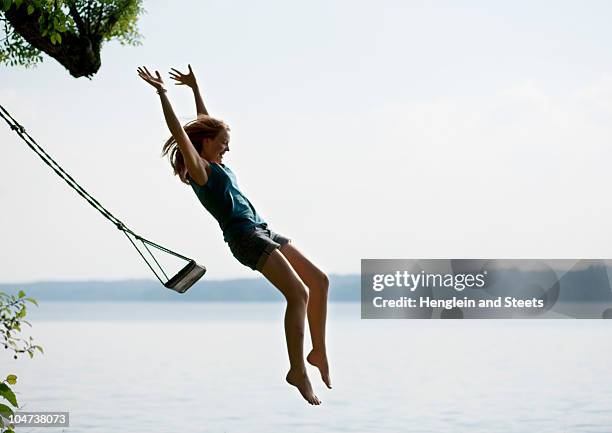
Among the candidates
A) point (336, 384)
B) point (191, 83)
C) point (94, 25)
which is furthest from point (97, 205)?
point (336, 384)

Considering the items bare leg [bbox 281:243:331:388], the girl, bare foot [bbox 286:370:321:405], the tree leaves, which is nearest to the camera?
the girl

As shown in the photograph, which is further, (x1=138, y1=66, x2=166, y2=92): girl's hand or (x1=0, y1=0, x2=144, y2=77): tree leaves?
(x1=0, y1=0, x2=144, y2=77): tree leaves

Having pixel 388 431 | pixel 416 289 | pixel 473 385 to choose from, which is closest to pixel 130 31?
pixel 388 431

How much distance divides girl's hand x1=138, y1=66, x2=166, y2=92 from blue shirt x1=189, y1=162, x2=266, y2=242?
0.41 metres

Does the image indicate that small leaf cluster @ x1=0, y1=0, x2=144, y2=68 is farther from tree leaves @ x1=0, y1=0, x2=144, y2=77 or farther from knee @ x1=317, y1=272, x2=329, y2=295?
knee @ x1=317, y1=272, x2=329, y2=295

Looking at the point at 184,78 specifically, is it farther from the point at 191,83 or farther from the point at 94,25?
the point at 94,25

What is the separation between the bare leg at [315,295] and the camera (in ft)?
14.4

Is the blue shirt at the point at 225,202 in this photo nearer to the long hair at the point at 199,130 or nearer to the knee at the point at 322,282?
the long hair at the point at 199,130

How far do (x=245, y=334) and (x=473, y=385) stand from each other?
1325 cm

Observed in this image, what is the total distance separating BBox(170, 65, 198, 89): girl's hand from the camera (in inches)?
179

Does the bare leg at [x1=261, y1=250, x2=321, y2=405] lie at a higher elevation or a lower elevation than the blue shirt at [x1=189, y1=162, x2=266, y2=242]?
lower

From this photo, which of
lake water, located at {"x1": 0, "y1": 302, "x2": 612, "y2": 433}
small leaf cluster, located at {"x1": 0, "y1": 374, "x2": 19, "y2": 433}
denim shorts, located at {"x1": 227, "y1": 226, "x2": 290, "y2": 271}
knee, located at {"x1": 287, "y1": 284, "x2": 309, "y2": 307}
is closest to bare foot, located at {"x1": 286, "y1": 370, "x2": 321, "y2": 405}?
knee, located at {"x1": 287, "y1": 284, "x2": 309, "y2": 307}

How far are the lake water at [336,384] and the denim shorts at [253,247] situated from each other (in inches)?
333

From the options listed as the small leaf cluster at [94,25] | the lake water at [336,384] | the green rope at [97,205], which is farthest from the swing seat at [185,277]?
the lake water at [336,384]
